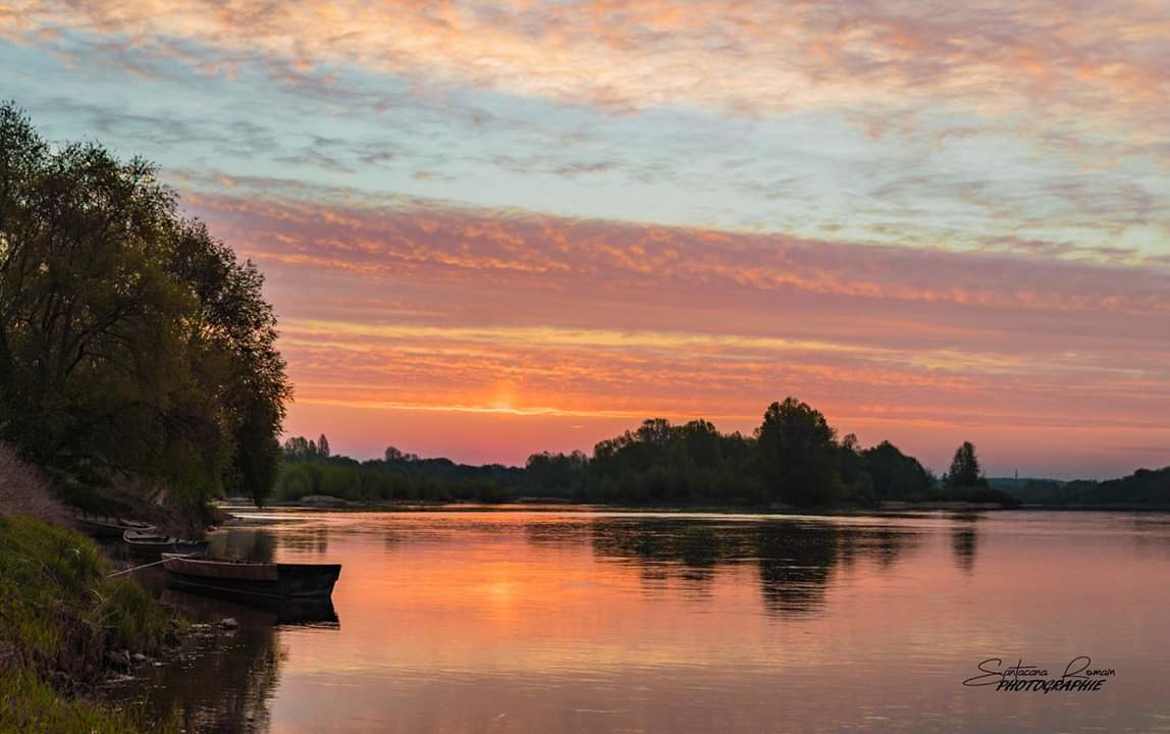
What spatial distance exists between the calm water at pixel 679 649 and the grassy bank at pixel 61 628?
1.62 m

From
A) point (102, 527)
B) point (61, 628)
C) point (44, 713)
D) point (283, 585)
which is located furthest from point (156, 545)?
point (44, 713)

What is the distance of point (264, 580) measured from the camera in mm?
45969

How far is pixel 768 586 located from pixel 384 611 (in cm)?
2075

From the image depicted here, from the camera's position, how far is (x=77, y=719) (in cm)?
2033

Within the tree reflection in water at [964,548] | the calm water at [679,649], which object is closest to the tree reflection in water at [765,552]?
the calm water at [679,649]

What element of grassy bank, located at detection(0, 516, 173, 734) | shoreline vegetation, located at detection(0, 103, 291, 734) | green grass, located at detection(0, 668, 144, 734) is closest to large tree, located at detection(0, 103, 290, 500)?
shoreline vegetation, located at detection(0, 103, 291, 734)

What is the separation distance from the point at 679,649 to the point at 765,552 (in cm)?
5073

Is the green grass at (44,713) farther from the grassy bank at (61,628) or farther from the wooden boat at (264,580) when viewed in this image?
Answer: the wooden boat at (264,580)

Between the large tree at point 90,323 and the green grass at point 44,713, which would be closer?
the green grass at point 44,713

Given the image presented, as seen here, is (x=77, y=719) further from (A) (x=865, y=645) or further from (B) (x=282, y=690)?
(A) (x=865, y=645)

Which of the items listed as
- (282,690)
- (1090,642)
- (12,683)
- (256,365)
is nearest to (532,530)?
(256,365)

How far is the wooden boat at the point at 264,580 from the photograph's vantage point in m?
45.9

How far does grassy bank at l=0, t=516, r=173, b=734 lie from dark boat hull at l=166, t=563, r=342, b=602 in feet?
31.5

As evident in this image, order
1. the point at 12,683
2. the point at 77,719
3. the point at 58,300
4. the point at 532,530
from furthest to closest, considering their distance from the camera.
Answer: the point at 532,530 → the point at 58,300 → the point at 12,683 → the point at 77,719
